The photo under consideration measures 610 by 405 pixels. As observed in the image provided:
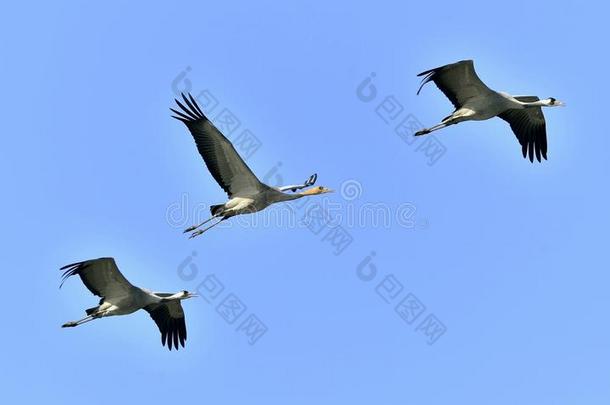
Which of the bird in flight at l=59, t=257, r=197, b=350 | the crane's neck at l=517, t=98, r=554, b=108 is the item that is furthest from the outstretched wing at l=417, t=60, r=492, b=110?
the bird in flight at l=59, t=257, r=197, b=350

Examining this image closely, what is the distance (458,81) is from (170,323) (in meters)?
8.38

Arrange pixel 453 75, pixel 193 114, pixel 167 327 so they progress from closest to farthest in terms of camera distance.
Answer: pixel 193 114
pixel 453 75
pixel 167 327

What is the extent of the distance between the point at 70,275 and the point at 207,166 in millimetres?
3513

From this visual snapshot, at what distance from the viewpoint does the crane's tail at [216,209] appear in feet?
76.3

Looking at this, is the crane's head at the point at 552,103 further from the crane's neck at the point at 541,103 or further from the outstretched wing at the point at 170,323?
the outstretched wing at the point at 170,323

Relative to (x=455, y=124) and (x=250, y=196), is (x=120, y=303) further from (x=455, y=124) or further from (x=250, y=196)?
(x=455, y=124)

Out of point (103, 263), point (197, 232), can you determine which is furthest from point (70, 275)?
point (197, 232)

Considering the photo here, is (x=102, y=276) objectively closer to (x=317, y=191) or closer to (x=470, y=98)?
(x=317, y=191)

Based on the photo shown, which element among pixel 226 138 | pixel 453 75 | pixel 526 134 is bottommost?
pixel 526 134

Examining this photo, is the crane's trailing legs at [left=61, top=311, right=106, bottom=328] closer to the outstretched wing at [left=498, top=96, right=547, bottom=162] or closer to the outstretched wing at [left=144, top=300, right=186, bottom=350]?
the outstretched wing at [left=144, top=300, right=186, bottom=350]

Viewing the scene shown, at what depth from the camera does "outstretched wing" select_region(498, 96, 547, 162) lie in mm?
25797

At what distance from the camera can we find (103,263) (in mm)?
22766

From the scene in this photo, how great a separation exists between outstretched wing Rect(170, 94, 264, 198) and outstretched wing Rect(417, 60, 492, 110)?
3.95 m

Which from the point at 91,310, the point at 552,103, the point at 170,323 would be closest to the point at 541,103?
the point at 552,103
